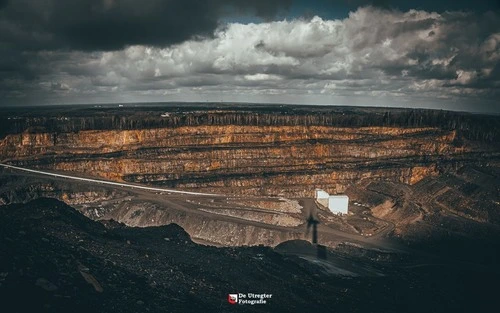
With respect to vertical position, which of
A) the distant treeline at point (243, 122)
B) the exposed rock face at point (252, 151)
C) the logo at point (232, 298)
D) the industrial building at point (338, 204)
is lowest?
the industrial building at point (338, 204)

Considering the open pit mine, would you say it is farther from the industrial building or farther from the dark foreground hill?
the industrial building

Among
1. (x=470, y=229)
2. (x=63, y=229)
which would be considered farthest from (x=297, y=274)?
(x=470, y=229)

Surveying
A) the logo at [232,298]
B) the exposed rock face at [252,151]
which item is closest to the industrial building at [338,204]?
the exposed rock face at [252,151]

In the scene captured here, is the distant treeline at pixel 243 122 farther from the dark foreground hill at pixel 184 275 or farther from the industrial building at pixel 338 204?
the dark foreground hill at pixel 184 275

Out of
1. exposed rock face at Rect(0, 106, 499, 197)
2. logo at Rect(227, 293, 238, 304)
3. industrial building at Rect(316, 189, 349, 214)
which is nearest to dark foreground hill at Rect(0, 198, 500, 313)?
logo at Rect(227, 293, 238, 304)

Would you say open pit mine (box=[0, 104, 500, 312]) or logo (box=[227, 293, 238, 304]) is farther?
open pit mine (box=[0, 104, 500, 312])

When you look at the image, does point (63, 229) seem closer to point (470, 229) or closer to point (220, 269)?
point (220, 269)

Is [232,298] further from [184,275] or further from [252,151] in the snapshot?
[252,151]
